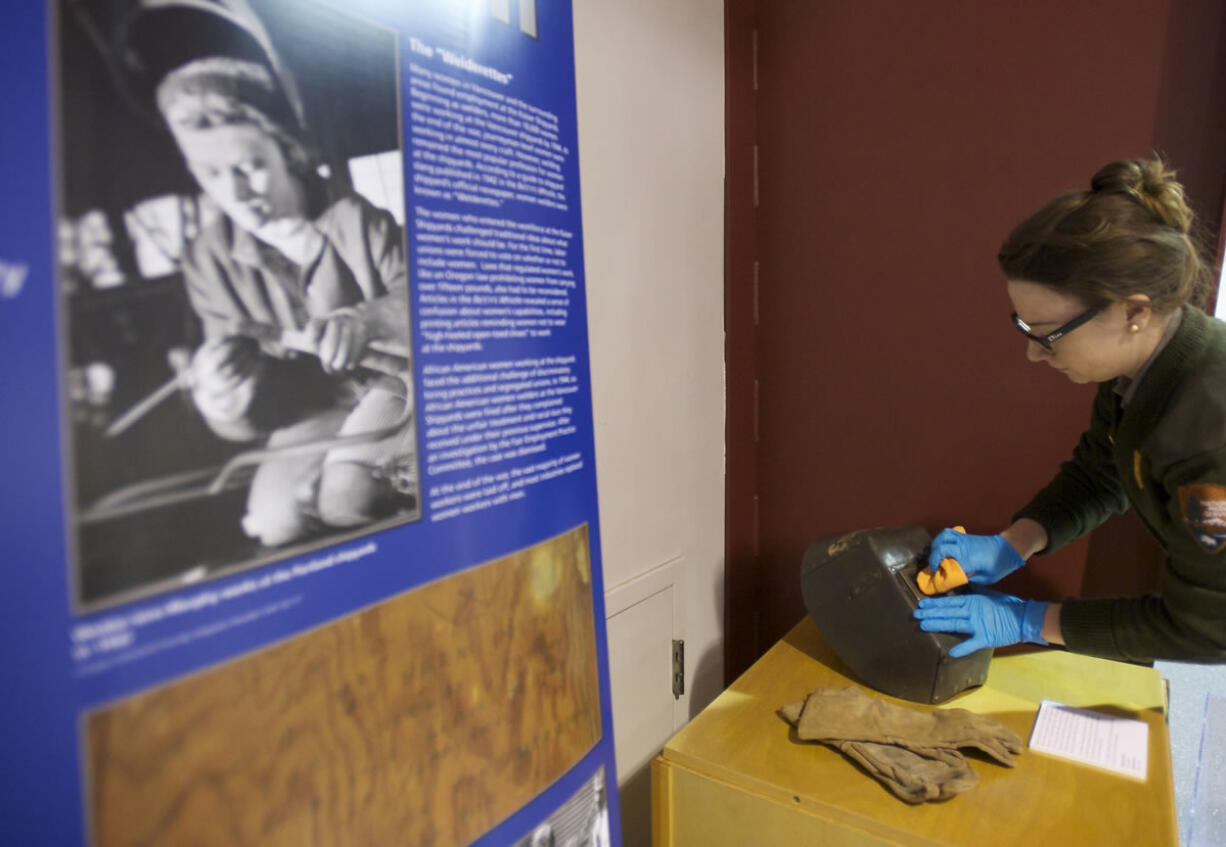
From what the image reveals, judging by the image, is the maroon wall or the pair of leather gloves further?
the maroon wall

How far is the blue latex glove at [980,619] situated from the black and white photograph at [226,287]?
3.18 ft

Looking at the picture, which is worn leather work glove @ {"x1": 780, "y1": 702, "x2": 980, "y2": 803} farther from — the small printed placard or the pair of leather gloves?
the small printed placard

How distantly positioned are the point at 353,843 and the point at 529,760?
24 cm

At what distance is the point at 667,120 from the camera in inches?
64.7

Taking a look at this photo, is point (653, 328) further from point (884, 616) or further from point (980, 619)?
point (980, 619)

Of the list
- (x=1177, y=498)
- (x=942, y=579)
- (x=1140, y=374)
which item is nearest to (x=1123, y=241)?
(x=1140, y=374)

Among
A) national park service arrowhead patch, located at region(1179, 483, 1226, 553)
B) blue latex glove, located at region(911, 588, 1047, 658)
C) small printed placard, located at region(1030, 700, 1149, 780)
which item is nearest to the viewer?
national park service arrowhead patch, located at region(1179, 483, 1226, 553)

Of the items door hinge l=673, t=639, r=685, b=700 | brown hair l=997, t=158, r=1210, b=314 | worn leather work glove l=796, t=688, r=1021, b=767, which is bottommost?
door hinge l=673, t=639, r=685, b=700

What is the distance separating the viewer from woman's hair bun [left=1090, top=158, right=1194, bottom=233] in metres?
1.05

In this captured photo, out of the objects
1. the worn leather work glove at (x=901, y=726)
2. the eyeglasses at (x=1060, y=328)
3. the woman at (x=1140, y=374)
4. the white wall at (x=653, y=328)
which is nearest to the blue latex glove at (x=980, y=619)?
the woman at (x=1140, y=374)

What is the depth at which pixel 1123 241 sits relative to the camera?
103 centimetres

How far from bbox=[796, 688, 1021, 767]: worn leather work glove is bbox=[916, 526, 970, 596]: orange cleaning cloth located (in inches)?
8.1

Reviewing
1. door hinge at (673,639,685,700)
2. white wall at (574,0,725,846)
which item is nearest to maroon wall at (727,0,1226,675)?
white wall at (574,0,725,846)

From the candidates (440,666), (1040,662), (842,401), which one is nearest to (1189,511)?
(1040,662)
